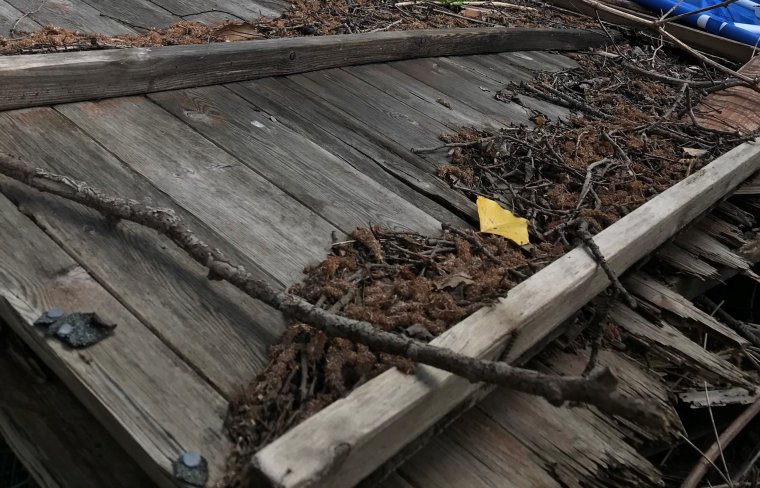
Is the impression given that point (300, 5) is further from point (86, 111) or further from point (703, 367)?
point (703, 367)

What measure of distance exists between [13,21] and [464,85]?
2198mm

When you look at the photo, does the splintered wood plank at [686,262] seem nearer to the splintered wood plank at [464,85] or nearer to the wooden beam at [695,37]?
the splintered wood plank at [464,85]

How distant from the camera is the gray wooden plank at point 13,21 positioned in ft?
9.70

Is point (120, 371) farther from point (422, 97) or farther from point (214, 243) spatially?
point (422, 97)

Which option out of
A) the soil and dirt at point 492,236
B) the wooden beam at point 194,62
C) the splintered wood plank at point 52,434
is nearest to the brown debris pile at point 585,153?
the soil and dirt at point 492,236

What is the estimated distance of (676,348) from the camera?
2.47 metres

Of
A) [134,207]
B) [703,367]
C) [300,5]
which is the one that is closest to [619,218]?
[703,367]

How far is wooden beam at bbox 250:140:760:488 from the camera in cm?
128

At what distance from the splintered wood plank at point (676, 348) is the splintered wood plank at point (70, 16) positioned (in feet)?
8.33

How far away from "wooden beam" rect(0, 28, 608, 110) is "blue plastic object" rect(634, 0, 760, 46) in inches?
91.9

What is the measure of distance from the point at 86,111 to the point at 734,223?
2.96 meters

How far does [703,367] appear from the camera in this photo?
242cm

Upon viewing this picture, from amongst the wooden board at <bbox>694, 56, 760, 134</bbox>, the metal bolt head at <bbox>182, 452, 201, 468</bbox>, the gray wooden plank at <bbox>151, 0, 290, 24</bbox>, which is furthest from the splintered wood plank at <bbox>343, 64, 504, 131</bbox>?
the metal bolt head at <bbox>182, 452, 201, 468</bbox>

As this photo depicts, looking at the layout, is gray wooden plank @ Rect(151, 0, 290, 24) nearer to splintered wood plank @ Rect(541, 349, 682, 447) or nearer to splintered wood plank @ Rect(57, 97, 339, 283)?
splintered wood plank @ Rect(57, 97, 339, 283)
